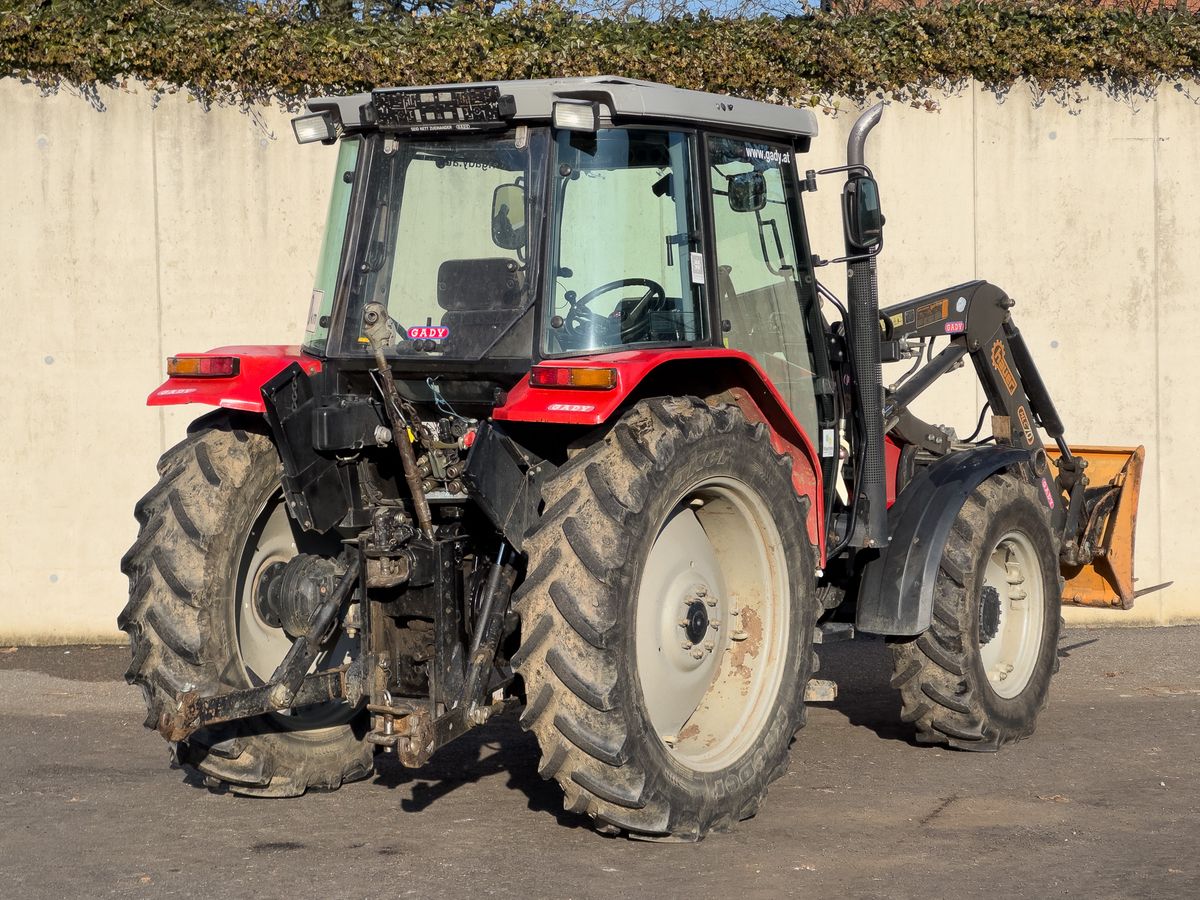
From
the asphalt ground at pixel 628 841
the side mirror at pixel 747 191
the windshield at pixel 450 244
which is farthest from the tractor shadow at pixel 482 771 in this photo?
the side mirror at pixel 747 191

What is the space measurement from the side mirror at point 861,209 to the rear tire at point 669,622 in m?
1.04

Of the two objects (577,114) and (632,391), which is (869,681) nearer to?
(632,391)

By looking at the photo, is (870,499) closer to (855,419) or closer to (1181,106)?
(855,419)

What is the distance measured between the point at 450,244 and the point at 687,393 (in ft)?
3.37

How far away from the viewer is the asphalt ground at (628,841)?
15.6ft

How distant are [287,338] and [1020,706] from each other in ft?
16.5

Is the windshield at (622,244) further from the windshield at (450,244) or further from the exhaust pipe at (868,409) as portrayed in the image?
the exhaust pipe at (868,409)

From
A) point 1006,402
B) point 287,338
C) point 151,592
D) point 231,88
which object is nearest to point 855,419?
point 1006,402

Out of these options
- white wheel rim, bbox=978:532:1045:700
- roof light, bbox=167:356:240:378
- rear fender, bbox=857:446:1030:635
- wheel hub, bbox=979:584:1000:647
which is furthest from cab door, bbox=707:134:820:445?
roof light, bbox=167:356:240:378

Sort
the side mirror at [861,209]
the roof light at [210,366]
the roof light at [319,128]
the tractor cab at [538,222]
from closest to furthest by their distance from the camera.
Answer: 1. the tractor cab at [538,222]
2. the roof light at [210,366]
3. the roof light at [319,128]
4. the side mirror at [861,209]

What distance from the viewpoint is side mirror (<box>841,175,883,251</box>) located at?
5922 mm

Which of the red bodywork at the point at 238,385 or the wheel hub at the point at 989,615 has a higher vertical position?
the red bodywork at the point at 238,385

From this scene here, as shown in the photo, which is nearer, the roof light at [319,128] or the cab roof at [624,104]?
the cab roof at [624,104]

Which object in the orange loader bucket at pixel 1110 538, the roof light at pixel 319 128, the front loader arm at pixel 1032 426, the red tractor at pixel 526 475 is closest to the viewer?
the red tractor at pixel 526 475
